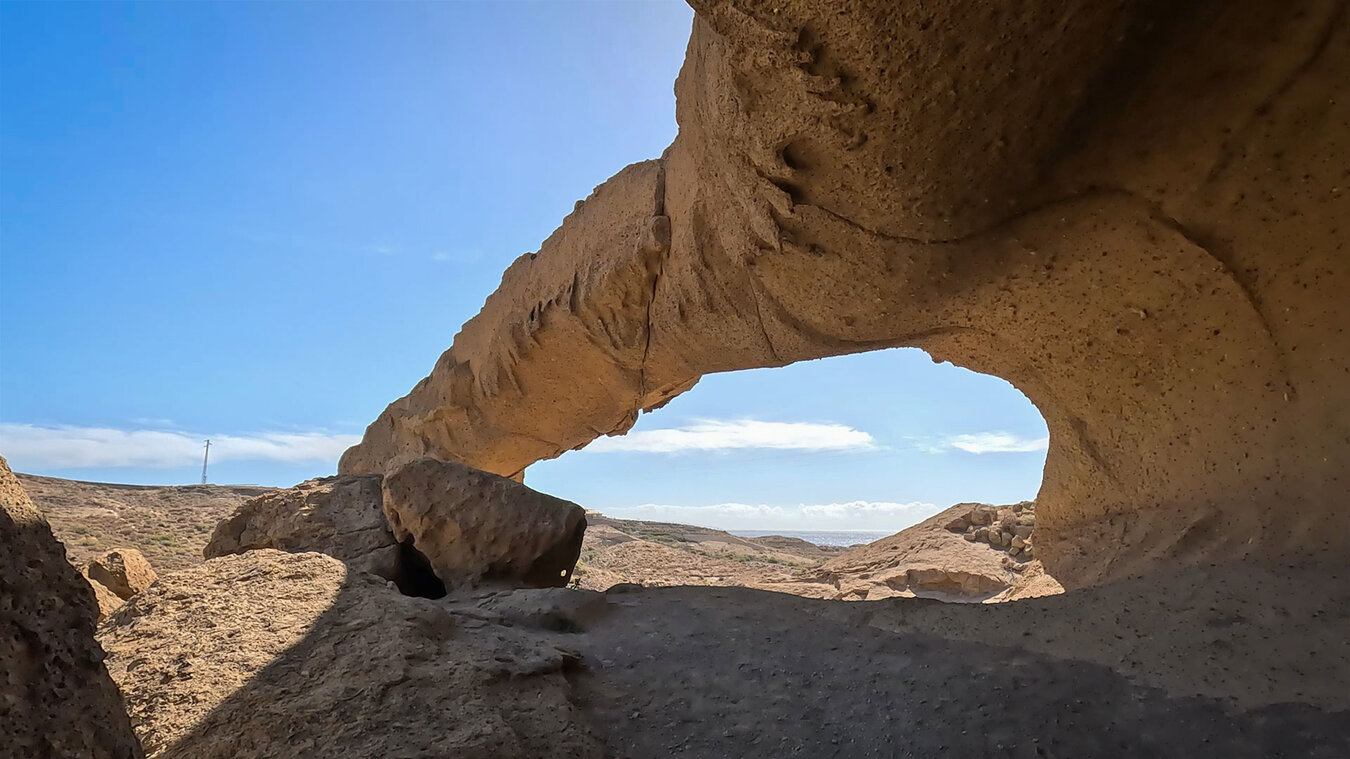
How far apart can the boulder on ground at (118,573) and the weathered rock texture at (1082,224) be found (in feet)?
11.6

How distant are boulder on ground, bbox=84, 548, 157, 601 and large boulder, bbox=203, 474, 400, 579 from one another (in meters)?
0.37

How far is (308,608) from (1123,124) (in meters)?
3.17

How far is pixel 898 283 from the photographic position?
3.10 meters

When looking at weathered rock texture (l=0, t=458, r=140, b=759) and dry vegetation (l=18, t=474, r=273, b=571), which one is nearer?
weathered rock texture (l=0, t=458, r=140, b=759)

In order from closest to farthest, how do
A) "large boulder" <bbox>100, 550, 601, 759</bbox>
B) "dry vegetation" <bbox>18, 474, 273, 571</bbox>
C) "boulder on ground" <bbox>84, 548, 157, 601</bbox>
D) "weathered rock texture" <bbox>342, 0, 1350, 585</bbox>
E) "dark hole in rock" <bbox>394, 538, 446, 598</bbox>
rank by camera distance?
"large boulder" <bbox>100, 550, 601, 759</bbox>
"weathered rock texture" <bbox>342, 0, 1350, 585</bbox>
"dark hole in rock" <bbox>394, 538, 446, 598</bbox>
"boulder on ground" <bbox>84, 548, 157, 601</bbox>
"dry vegetation" <bbox>18, 474, 273, 571</bbox>

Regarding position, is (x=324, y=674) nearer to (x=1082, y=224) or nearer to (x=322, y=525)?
(x=322, y=525)

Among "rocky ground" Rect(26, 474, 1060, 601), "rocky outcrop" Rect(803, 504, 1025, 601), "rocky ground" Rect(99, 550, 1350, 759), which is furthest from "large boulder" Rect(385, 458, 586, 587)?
"rocky outcrop" Rect(803, 504, 1025, 601)

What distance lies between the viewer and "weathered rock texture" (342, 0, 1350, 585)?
Answer: 7.17ft

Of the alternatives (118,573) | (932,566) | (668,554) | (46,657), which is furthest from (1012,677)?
(668,554)

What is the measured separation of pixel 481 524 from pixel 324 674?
1612mm

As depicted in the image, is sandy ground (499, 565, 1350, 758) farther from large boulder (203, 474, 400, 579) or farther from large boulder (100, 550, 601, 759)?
large boulder (203, 474, 400, 579)

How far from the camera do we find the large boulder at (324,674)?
158 centimetres

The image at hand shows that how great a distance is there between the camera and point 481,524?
3428mm

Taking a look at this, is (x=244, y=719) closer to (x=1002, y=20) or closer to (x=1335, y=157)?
(x=1002, y=20)
